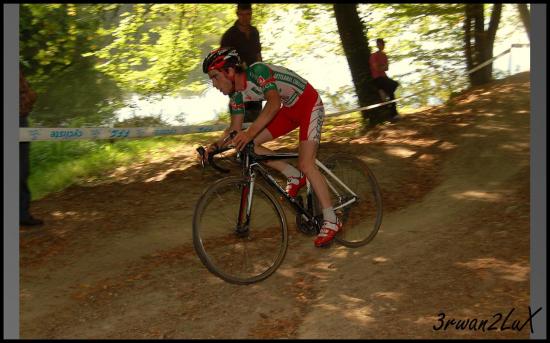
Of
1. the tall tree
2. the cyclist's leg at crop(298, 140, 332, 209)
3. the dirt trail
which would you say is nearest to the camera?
the dirt trail

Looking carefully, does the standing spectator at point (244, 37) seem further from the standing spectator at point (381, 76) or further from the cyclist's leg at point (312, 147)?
the cyclist's leg at point (312, 147)

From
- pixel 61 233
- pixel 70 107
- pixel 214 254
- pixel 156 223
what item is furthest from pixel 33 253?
pixel 70 107

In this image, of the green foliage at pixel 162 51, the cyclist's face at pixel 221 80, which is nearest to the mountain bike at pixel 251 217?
the cyclist's face at pixel 221 80

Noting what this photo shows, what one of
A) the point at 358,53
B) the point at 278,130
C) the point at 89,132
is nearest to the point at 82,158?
the point at 89,132

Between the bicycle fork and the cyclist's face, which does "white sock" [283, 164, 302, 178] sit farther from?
the cyclist's face

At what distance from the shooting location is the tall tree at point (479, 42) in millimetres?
12531

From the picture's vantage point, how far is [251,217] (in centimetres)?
489

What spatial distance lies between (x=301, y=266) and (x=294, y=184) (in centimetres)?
78

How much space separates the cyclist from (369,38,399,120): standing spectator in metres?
5.47

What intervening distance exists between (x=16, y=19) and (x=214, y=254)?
7.89ft

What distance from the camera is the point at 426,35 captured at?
13.4 m

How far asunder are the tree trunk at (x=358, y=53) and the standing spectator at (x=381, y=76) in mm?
94

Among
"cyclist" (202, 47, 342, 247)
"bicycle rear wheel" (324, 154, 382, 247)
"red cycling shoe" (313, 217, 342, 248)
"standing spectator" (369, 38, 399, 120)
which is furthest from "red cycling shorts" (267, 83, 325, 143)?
"standing spectator" (369, 38, 399, 120)

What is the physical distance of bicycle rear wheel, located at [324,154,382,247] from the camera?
5762 millimetres
